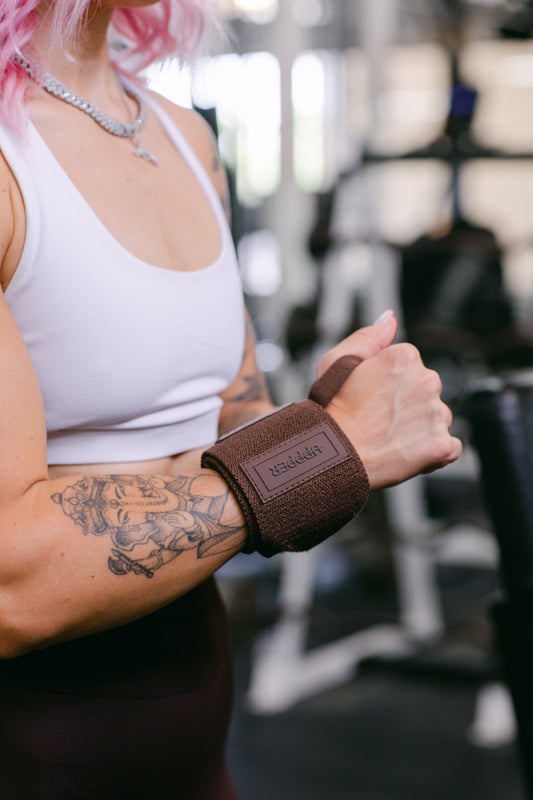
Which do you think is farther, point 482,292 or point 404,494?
point 482,292

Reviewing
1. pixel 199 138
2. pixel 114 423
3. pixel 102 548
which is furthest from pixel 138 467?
pixel 199 138

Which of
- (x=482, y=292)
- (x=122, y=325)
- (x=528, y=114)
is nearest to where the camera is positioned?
(x=122, y=325)

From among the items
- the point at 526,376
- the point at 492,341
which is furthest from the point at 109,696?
the point at 492,341

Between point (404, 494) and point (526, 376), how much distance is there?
131cm

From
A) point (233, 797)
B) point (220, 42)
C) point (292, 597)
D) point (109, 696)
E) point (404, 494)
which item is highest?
point (220, 42)

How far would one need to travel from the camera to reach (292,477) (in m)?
0.62

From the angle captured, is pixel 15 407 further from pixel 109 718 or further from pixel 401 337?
pixel 401 337

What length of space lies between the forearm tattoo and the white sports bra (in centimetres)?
10

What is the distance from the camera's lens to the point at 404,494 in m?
2.30

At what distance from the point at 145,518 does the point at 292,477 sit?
0.12 metres

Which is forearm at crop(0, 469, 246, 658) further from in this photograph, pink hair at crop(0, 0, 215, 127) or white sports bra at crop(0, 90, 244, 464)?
pink hair at crop(0, 0, 215, 127)

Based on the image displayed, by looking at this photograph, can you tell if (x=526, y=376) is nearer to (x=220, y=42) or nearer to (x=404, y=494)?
(x=220, y=42)

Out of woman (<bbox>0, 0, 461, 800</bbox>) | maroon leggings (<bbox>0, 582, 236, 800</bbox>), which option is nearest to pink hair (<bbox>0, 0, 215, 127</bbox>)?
woman (<bbox>0, 0, 461, 800</bbox>)

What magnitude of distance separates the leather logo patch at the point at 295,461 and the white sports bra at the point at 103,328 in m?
0.15
